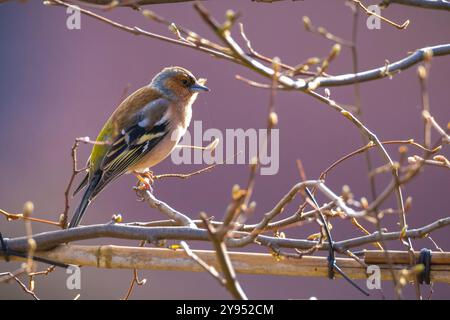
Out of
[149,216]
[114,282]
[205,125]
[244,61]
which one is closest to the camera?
[244,61]

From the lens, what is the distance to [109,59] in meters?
8.04

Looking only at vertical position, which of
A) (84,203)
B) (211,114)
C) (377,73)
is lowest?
(84,203)

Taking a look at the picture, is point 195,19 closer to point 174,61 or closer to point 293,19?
point 174,61

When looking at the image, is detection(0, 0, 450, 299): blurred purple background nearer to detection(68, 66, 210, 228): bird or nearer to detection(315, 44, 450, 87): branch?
detection(68, 66, 210, 228): bird

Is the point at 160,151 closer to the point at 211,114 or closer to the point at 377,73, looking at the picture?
the point at 211,114

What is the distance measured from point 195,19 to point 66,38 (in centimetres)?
152

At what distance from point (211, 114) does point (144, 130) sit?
6.20ft

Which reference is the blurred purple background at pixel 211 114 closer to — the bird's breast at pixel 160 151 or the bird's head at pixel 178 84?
the bird's head at pixel 178 84

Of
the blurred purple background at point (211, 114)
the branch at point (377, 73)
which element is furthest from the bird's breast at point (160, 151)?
the branch at point (377, 73)

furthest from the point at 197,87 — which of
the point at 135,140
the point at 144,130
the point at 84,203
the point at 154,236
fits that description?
the point at 154,236

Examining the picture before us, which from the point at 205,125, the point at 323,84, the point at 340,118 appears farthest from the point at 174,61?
the point at 323,84

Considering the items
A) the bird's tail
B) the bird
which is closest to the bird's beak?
the bird

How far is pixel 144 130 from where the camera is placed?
527cm

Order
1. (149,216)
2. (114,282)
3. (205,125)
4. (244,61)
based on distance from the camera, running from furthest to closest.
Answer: (114,282), (149,216), (205,125), (244,61)
